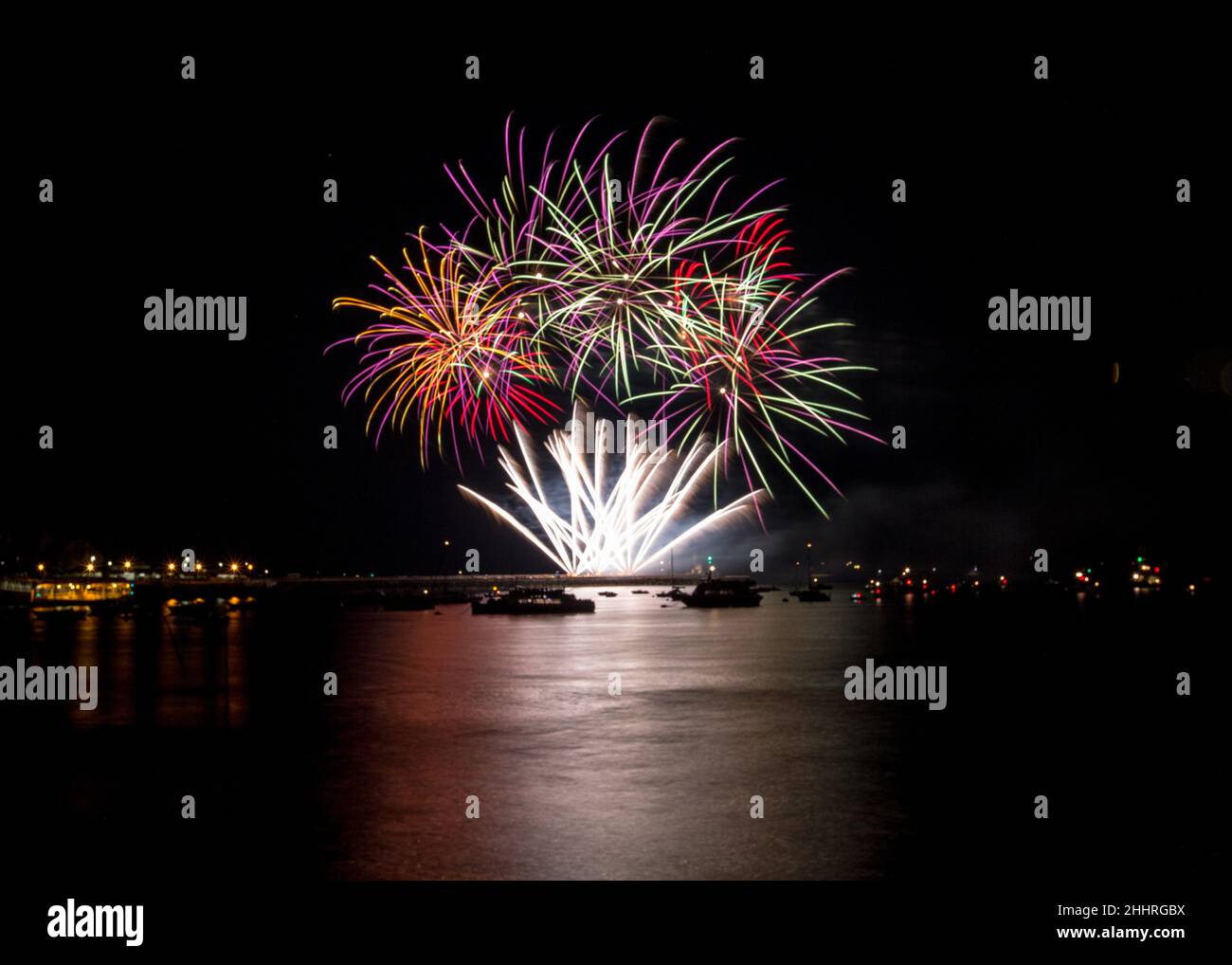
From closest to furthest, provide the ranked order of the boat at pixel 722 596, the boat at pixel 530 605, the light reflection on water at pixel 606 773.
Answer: the light reflection on water at pixel 606 773 → the boat at pixel 530 605 → the boat at pixel 722 596

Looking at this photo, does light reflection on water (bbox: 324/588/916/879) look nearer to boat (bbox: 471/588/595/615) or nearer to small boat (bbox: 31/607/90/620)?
small boat (bbox: 31/607/90/620)

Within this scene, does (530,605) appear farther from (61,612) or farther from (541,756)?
(541,756)

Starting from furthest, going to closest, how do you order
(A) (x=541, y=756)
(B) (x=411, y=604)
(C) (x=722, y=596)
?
(C) (x=722, y=596)
(B) (x=411, y=604)
(A) (x=541, y=756)

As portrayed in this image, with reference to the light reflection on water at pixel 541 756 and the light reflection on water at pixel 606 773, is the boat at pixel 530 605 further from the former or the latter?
the light reflection on water at pixel 606 773

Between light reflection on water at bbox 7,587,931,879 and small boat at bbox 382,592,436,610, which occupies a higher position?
light reflection on water at bbox 7,587,931,879

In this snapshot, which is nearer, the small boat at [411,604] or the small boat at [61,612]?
the small boat at [61,612]
